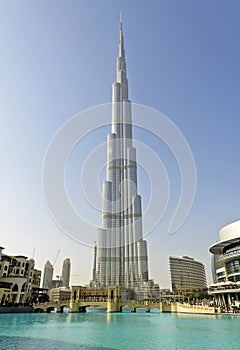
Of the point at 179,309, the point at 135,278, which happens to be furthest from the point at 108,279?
the point at 179,309

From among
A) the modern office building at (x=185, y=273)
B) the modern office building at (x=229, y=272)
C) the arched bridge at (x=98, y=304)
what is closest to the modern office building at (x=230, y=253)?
the modern office building at (x=229, y=272)

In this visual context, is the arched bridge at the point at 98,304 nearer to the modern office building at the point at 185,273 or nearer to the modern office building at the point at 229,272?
the modern office building at the point at 229,272

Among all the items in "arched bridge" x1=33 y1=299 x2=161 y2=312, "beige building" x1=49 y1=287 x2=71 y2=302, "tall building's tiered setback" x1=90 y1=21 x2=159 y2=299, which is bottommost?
"arched bridge" x1=33 y1=299 x2=161 y2=312

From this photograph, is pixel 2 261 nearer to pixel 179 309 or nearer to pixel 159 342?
pixel 179 309

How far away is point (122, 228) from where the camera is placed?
154625 millimetres

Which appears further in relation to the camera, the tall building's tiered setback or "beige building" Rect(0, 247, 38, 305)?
the tall building's tiered setback

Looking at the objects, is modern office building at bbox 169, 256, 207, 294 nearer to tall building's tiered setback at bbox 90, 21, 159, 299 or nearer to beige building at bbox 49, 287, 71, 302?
tall building's tiered setback at bbox 90, 21, 159, 299

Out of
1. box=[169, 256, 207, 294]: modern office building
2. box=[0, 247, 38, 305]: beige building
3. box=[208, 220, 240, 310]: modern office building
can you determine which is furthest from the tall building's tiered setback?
box=[208, 220, 240, 310]: modern office building

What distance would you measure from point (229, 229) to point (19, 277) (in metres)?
55.1

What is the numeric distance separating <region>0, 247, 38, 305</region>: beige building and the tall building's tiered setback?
6996 centimetres

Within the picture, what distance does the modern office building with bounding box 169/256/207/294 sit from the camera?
150 m

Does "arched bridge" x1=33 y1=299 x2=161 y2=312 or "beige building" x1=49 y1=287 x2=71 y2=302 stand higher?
"beige building" x1=49 y1=287 x2=71 y2=302

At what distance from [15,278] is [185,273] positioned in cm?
11051

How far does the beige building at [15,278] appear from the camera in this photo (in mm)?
66625
